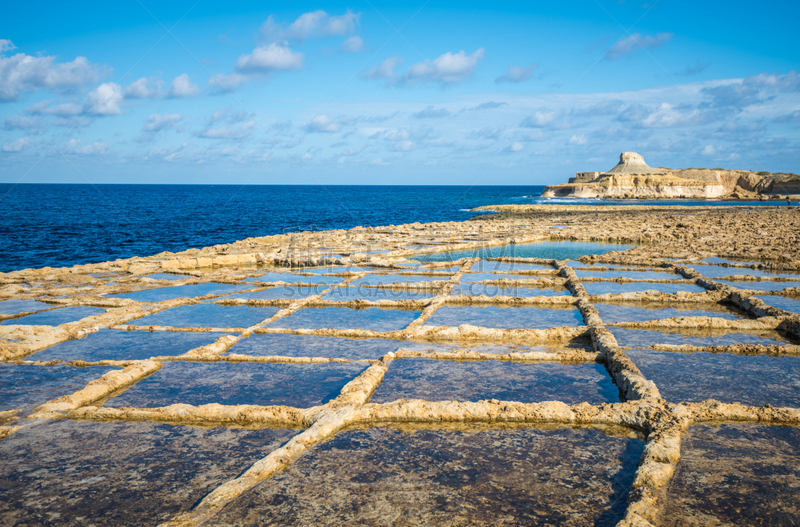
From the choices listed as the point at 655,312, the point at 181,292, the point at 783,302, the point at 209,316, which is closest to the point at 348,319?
the point at 209,316

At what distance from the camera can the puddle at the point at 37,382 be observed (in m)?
4.56

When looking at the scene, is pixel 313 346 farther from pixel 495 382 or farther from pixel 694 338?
pixel 694 338

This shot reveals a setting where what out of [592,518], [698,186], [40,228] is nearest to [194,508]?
[592,518]

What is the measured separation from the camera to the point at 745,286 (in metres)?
9.23

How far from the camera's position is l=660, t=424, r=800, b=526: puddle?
2711 mm

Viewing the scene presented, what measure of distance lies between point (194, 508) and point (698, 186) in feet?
269

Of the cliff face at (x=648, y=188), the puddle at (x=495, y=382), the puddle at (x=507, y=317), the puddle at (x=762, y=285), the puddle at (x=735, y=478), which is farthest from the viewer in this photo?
the cliff face at (x=648, y=188)

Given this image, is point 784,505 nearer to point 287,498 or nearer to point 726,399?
point 726,399

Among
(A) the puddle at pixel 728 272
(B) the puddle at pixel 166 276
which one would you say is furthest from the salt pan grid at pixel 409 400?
(B) the puddle at pixel 166 276

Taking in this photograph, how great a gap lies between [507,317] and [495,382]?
8.77ft

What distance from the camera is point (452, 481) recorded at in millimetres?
3129

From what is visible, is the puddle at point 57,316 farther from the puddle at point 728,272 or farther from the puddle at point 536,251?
the puddle at point 728,272

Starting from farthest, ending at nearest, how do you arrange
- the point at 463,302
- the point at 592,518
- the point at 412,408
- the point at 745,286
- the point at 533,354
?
the point at 745,286
the point at 463,302
the point at 533,354
the point at 412,408
the point at 592,518

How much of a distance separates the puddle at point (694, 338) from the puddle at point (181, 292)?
6945 millimetres
